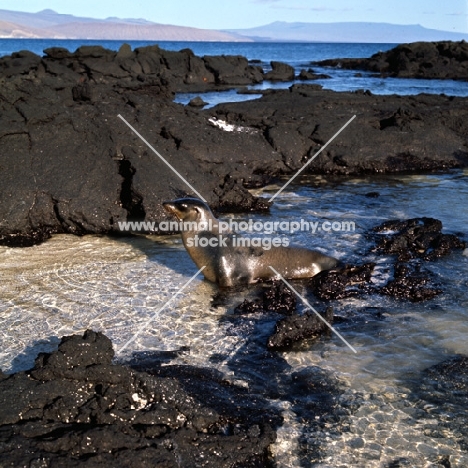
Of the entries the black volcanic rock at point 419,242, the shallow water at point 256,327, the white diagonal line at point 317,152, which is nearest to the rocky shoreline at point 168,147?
the white diagonal line at point 317,152

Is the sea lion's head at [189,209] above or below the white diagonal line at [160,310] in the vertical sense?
above

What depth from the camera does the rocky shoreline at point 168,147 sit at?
465 inches

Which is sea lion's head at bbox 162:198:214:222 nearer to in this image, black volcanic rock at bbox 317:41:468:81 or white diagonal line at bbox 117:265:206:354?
white diagonal line at bbox 117:265:206:354

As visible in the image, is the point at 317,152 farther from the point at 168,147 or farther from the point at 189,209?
the point at 189,209

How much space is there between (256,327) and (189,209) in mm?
2287

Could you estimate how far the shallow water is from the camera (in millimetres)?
5578

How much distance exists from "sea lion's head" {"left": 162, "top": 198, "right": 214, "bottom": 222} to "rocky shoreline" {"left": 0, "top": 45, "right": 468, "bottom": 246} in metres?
2.59

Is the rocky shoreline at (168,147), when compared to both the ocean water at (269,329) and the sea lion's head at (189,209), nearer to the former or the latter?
the ocean water at (269,329)

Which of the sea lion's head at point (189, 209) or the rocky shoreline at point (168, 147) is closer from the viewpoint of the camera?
the sea lion's head at point (189, 209)

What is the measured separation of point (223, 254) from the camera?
916 centimetres

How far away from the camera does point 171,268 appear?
989cm

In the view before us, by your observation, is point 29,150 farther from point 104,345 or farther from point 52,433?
point 52,433

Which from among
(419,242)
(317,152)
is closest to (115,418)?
(419,242)

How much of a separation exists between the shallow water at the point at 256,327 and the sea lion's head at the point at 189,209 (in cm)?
90
